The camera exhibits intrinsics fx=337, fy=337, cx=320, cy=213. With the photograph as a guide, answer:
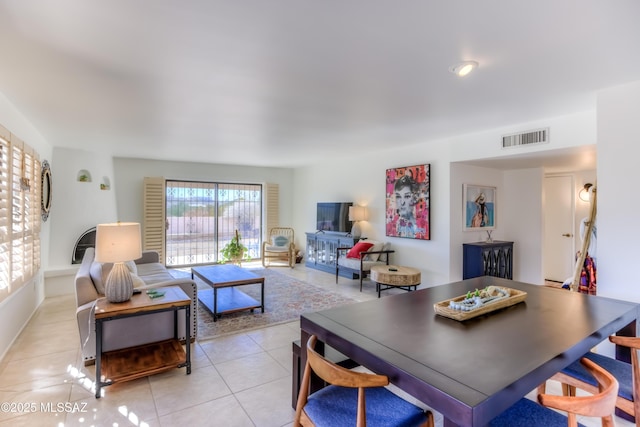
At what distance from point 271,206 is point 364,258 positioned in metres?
3.55

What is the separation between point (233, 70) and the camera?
2.51 metres

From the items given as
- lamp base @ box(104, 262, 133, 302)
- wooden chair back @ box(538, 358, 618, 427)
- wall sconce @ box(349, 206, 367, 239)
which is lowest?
wooden chair back @ box(538, 358, 618, 427)

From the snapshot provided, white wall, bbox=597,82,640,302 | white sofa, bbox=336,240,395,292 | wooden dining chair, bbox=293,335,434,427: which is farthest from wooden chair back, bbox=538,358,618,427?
white sofa, bbox=336,240,395,292

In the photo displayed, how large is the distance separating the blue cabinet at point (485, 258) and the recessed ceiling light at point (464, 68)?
10.2 feet

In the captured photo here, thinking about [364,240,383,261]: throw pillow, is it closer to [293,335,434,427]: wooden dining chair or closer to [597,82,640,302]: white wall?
[597,82,640,302]: white wall

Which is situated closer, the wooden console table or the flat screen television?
the wooden console table

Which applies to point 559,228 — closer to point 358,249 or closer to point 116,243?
point 358,249

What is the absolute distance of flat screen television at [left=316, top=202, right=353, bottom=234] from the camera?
665 cm

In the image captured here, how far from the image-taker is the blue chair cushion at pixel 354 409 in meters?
1.40

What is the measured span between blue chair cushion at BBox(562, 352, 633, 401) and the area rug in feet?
9.25

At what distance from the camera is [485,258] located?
4984 mm

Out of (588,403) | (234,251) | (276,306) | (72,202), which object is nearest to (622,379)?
(588,403)

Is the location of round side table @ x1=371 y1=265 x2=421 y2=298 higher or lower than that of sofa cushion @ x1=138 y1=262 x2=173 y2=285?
lower

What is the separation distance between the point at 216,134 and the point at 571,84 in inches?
157
